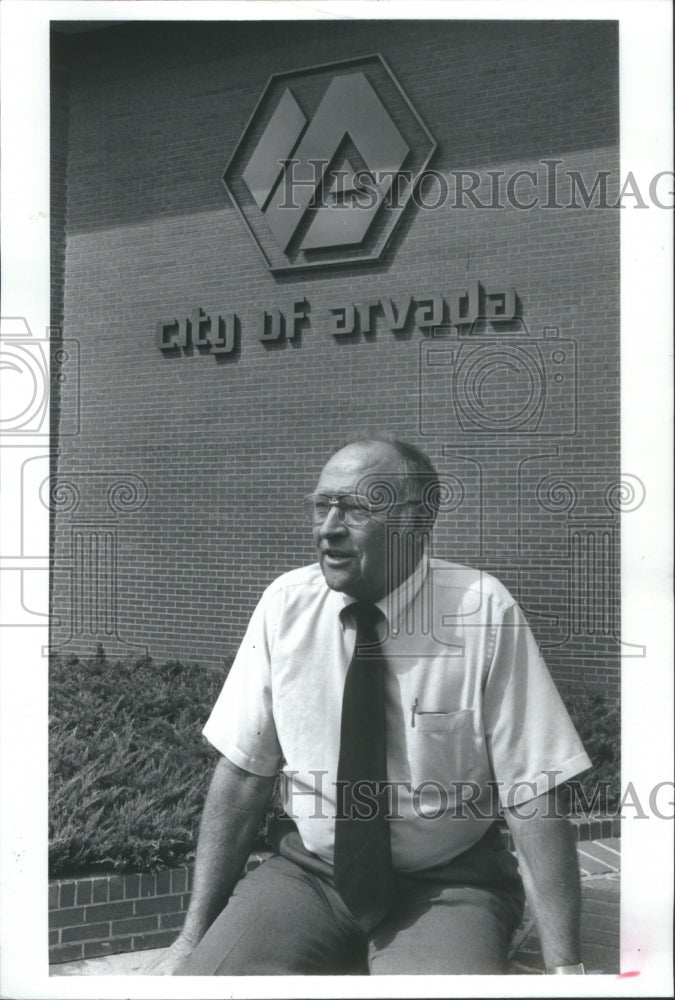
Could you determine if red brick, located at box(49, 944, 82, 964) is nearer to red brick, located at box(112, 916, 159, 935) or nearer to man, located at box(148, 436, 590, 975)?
red brick, located at box(112, 916, 159, 935)

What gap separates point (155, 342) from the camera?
147 inches

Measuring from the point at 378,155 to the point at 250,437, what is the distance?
0.98 m

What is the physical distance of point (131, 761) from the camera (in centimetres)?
379

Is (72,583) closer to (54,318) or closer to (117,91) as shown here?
(54,318)

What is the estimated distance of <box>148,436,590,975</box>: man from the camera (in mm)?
3025

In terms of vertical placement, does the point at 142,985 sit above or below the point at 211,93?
below

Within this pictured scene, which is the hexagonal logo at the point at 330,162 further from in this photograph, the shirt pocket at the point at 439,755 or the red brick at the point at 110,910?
the red brick at the point at 110,910

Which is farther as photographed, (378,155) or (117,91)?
(117,91)

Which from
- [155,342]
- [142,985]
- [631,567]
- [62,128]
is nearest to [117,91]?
[62,128]

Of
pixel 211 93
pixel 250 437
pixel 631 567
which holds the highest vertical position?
pixel 211 93

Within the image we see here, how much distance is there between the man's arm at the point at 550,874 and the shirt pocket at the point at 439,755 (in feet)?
0.56

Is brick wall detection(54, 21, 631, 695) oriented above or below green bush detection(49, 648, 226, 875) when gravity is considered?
above

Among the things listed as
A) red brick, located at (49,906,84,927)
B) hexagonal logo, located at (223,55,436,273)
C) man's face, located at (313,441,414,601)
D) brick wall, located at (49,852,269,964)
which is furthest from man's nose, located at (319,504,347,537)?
red brick, located at (49,906,84,927)

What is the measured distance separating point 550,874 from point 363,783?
1.84 feet
